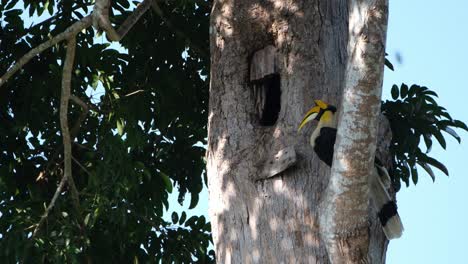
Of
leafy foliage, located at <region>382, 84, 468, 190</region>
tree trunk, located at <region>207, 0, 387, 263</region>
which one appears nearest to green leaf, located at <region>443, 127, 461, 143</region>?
leafy foliage, located at <region>382, 84, 468, 190</region>

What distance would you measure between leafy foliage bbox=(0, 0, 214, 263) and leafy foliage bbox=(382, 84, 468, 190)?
4.38ft

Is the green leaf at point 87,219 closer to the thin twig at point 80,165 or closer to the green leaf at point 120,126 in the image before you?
the thin twig at point 80,165

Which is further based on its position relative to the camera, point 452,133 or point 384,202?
point 452,133

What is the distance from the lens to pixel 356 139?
3.99 meters

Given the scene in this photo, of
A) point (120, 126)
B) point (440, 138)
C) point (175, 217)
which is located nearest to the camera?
point (440, 138)

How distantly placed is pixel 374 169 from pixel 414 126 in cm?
144

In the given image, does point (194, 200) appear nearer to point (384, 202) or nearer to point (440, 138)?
point (440, 138)

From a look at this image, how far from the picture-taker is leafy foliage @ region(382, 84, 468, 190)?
233 inches

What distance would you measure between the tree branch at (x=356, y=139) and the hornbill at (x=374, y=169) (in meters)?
0.16

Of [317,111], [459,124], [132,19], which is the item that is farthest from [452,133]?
[132,19]

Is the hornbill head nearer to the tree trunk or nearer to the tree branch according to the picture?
the tree trunk

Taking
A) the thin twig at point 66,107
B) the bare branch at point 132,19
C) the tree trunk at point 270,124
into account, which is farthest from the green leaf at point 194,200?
the tree trunk at point 270,124

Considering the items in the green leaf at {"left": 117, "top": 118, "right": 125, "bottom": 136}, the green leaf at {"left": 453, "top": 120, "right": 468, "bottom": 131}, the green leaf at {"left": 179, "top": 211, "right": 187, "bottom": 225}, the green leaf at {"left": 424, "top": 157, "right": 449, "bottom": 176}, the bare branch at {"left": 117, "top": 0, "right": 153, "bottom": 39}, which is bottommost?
the green leaf at {"left": 179, "top": 211, "right": 187, "bottom": 225}

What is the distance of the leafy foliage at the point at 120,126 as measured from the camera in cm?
627
